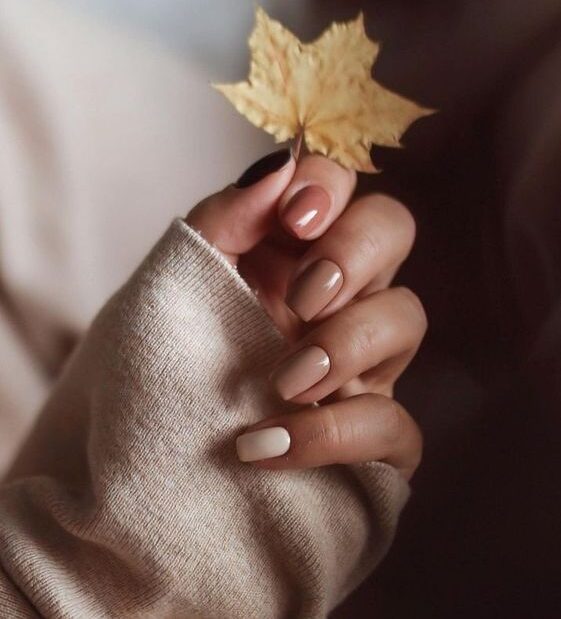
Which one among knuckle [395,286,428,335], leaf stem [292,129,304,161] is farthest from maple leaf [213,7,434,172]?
knuckle [395,286,428,335]

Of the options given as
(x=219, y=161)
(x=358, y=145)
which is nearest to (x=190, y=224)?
(x=358, y=145)

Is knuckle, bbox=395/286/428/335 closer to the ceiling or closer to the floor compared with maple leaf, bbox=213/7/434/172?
closer to the floor

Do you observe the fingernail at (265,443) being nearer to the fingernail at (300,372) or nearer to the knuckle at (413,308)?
the fingernail at (300,372)

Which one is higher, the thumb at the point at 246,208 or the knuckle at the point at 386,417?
the thumb at the point at 246,208

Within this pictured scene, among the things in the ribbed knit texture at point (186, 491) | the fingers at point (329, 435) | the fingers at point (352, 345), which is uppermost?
the fingers at point (352, 345)

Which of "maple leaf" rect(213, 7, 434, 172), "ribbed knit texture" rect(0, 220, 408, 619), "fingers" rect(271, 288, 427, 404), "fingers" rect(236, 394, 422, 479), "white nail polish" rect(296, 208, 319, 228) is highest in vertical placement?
"maple leaf" rect(213, 7, 434, 172)

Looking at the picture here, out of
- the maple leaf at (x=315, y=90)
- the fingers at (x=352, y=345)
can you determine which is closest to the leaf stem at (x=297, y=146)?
the maple leaf at (x=315, y=90)

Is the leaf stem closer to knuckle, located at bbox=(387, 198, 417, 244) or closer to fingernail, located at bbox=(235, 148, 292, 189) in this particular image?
fingernail, located at bbox=(235, 148, 292, 189)
